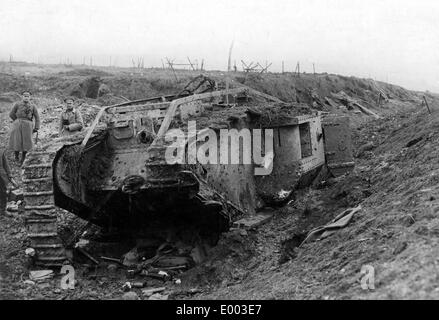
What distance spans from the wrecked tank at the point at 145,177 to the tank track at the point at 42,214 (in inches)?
0.5

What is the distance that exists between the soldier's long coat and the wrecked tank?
2844 mm

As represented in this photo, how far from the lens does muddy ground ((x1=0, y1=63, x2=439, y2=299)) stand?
467 centimetres

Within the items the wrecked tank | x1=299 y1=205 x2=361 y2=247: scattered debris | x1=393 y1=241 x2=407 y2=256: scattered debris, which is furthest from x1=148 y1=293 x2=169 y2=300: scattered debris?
x1=393 y1=241 x2=407 y2=256: scattered debris

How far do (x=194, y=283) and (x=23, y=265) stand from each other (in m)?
2.19

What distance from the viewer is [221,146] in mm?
7934

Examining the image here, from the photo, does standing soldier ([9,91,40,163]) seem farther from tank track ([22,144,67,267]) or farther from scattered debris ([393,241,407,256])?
scattered debris ([393,241,407,256])

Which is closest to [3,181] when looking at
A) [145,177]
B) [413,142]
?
[145,177]

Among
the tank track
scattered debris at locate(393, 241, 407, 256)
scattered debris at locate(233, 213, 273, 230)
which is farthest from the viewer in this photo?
scattered debris at locate(233, 213, 273, 230)

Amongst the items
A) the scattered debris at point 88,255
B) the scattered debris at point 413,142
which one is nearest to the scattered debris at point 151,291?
the scattered debris at point 88,255

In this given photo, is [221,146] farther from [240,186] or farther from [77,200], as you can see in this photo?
[77,200]
